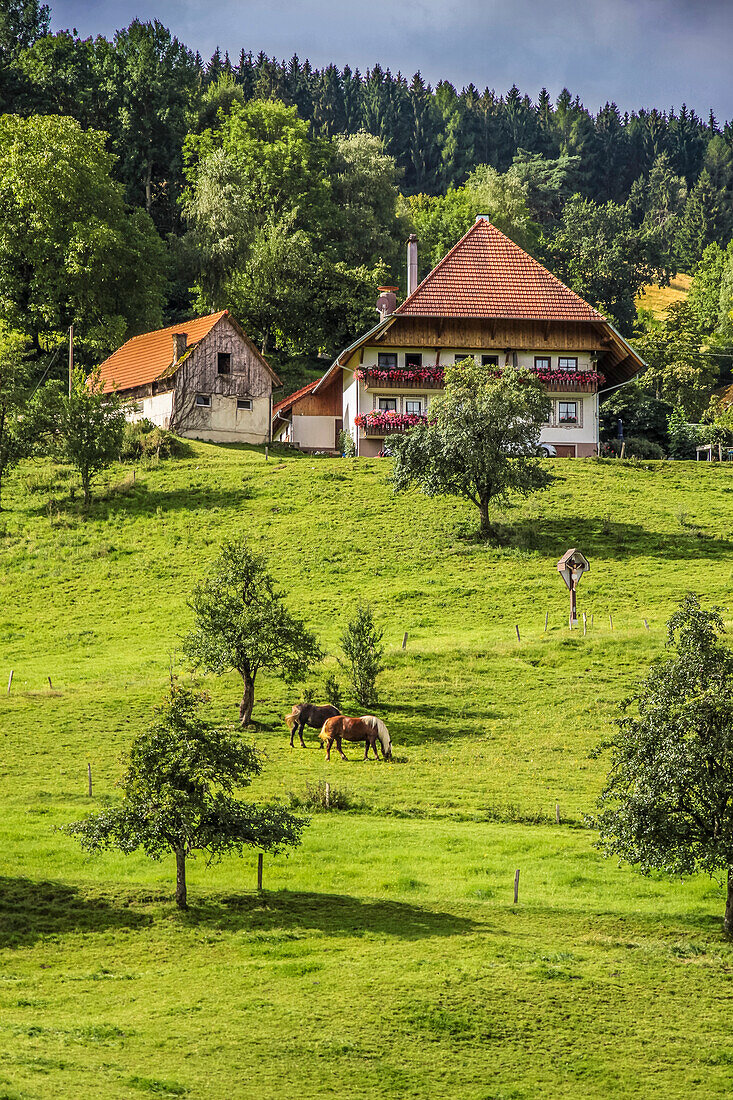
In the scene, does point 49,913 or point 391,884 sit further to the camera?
point 391,884

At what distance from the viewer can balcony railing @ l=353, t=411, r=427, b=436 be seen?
76.9m

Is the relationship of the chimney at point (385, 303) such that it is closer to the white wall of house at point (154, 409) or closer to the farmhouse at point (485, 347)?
the farmhouse at point (485, 347)

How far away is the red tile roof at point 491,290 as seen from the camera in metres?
80.7

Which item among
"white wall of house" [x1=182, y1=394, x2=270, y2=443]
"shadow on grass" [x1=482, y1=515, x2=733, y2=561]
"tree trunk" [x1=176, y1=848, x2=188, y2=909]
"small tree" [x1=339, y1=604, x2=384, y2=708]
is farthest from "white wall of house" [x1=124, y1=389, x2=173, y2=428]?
"tree trunk" [x1=176, y1=848, x2=188, y2=909]

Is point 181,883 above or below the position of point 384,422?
below

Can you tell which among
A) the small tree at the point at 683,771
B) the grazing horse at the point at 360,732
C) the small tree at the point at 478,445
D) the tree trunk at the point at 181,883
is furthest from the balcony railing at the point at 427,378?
the tree trunk at the point at 181,883

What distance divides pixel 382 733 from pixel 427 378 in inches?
1729

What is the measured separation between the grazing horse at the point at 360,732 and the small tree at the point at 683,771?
11727 millimetres

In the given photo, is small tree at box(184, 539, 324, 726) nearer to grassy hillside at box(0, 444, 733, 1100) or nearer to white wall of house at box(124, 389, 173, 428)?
grassy hillside at box(0, 444, 733, 1100)

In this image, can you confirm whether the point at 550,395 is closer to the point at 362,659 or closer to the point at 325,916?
the point at 362,659

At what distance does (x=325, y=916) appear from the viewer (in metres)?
26.3

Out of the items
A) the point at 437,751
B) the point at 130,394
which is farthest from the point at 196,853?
the point at 130,394

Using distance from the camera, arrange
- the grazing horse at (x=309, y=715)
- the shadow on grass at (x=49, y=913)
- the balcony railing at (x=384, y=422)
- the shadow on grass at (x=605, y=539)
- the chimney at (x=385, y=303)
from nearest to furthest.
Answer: the shadow on grass at (x=49, y=913) → the grazing horse at (x=309, y=715) → the shadow on grass at (x=605, y=539) → the balcony railing at (x=384, y=422) → the chimney at (x=385, y=303)

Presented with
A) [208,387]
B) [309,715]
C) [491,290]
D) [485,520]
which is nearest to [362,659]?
[309,715]
